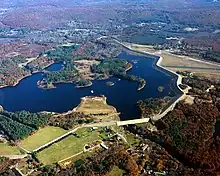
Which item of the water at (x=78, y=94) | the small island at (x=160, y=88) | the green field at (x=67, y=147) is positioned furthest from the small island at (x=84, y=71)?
the green field at (x=67, y=147)

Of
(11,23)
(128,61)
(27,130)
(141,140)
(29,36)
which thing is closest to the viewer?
(141,140)

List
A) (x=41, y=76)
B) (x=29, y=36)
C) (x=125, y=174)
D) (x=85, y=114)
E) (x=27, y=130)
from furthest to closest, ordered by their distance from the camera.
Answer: (x=29, y=36)
(x=41, y=76)
(x=85, y=114)
(x=27, y=130)
(x=125, y=174)

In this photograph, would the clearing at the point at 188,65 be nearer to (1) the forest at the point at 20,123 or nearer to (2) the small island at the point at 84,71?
(2) the small island at the point at 84,71

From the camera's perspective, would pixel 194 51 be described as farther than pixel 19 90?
→ Yes

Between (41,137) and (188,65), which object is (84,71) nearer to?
(188,65)

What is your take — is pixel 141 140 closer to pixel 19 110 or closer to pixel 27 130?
pixel 27 130

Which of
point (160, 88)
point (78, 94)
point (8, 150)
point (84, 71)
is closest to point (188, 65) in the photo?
point (160, 88)

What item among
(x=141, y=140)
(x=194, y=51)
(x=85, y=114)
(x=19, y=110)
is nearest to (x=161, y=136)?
(x=141, y=140)
